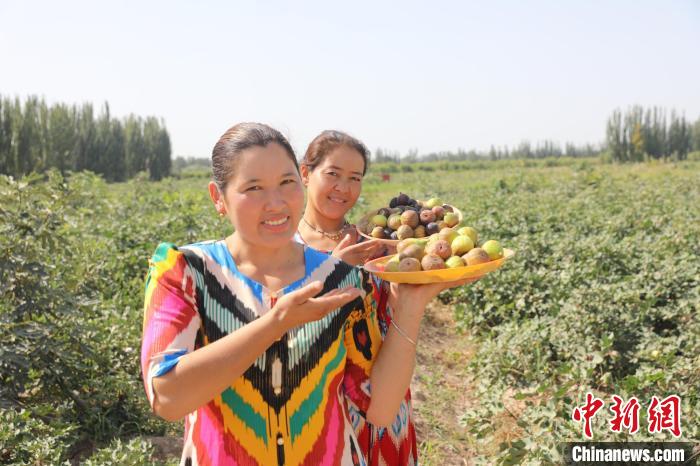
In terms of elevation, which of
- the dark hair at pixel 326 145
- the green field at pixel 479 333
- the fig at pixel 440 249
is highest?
the dark hair at pixel 326 145

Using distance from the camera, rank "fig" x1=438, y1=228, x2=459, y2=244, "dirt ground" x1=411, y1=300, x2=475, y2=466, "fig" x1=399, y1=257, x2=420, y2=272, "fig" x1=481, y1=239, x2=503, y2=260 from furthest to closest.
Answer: "dirt ground" x1=411, y1=300, x2=475, y2=466
"fig" x1=438, y1=228, x2=459, y2=244
"fig" x1=481, y1=239, x2=503, y2=260
"fig" x1=399, y1=257, x2=420, y2=272

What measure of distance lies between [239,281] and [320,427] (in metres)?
0.41

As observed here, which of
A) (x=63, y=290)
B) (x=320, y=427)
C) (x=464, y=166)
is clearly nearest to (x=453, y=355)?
(x=63, y=290)

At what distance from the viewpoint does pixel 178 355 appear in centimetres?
126

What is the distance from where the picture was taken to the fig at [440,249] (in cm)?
187

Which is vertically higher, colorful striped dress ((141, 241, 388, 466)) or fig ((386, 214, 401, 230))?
fig ((386, 214, 401, 230))

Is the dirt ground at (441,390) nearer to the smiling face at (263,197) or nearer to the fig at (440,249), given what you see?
the fig at (440,249)

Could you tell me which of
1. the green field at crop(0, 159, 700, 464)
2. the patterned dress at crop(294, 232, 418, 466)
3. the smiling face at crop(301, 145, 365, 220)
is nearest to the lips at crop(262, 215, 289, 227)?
the patterned dress at crop(294, 232, 418, 466)

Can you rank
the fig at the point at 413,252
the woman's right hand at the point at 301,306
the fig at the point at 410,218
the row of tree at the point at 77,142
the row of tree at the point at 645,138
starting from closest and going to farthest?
1. the woman's right hand at the point at 301,306
2. the fig at the point at 413,252
3. the fig at the point at 410,218
4. the row of tree at the point at 77,142
5. the row of tree at the point at 645,138

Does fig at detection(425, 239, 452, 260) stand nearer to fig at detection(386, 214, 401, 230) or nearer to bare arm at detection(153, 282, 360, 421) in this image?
fig at detection(386, 214, 401, 230)

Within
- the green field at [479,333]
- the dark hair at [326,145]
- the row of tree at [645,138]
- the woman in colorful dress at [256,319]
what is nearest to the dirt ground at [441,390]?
the green field at [479,333]

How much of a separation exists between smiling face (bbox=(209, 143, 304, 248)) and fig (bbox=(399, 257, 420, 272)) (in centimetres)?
38

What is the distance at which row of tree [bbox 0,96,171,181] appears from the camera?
25.5 meters

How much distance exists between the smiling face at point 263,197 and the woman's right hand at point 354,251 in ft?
1.67
